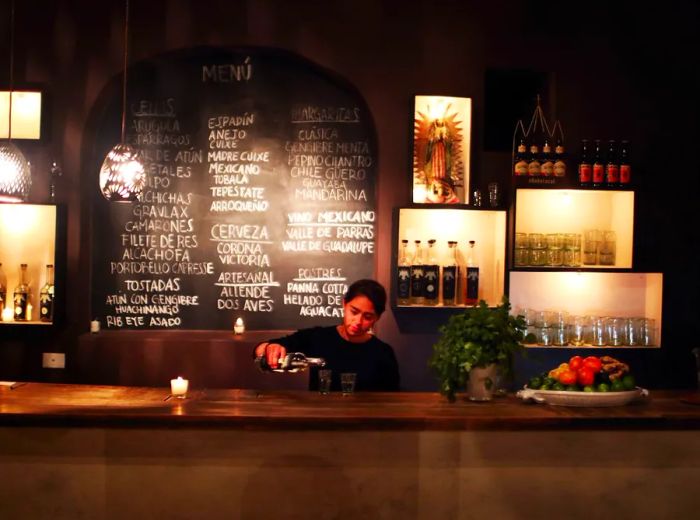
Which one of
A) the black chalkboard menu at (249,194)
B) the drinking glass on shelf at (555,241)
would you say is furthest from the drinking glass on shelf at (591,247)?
the black chalkboard menu at (249,194)

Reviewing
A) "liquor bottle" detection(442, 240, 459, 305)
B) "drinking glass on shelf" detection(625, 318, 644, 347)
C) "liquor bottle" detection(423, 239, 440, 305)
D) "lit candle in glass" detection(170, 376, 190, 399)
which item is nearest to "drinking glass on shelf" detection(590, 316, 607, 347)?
"drinking glass on shelf" detection(625, 318, 644, 347)

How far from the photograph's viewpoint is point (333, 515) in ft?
9.44

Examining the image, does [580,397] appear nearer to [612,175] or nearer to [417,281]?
[417,281]

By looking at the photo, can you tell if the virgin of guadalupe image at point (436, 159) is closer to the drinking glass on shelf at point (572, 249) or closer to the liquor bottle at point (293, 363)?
the drinking glass on shelf at point (572, 249)

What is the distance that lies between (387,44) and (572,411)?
103 inches

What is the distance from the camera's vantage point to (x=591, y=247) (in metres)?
4.73

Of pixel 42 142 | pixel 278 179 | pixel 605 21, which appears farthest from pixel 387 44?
pixel 42 142

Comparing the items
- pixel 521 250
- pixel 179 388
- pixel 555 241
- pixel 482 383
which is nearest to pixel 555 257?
pixel 555 241

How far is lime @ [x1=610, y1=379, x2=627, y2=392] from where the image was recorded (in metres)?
3.11

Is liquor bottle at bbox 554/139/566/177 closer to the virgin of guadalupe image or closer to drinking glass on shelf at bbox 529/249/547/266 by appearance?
drinking glass on shelf at bbox 529/249/547/266

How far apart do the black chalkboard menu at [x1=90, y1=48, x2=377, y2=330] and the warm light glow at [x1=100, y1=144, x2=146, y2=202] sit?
4.70ft

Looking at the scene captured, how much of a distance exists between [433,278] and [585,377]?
1.56 m

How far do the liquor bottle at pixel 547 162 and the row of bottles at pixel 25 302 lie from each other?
2.97 m

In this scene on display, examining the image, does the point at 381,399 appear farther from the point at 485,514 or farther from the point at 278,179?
the point at 278,179
